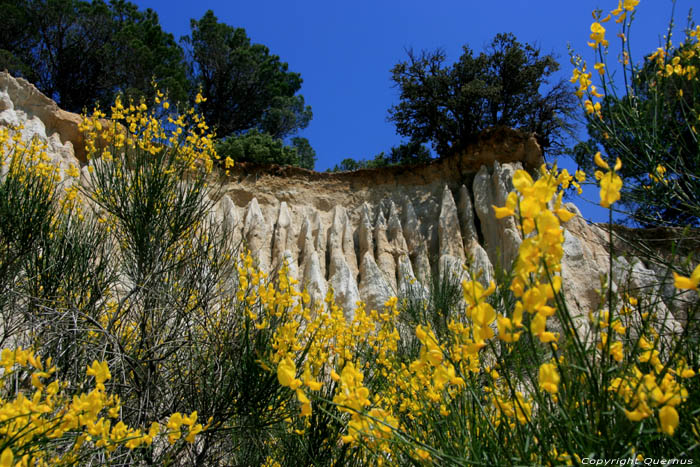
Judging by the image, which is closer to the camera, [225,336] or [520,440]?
[520,440]

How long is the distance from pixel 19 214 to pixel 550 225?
6.33 m

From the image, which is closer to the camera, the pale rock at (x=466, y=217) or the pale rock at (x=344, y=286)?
the pale rock at (x=344, y=286)

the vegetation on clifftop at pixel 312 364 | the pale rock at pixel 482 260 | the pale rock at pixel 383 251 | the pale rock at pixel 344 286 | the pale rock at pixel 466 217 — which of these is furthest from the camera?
the pale rock at pixel 466 217

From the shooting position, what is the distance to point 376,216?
1691 cm

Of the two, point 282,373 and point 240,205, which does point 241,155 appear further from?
point 282,373

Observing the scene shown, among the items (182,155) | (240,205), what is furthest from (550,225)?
(240,205)

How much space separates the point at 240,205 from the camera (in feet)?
54.9

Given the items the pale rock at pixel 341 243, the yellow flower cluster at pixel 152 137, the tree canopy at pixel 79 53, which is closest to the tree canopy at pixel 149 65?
the tree canopy at pixel 79 53

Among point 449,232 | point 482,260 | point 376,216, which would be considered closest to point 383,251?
point 376,216

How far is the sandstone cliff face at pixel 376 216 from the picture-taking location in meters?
13.5

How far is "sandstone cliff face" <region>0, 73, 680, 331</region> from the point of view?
13.5m

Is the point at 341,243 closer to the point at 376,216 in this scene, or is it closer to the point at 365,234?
the point at 365,234

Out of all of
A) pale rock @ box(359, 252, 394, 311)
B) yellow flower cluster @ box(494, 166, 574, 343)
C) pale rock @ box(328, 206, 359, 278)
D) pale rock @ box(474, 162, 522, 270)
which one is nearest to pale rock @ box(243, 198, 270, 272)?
pale rock @ box(328, 206, 359, 278)

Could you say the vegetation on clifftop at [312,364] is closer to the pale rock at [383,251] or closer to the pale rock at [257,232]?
the pale rock at [257,232]
